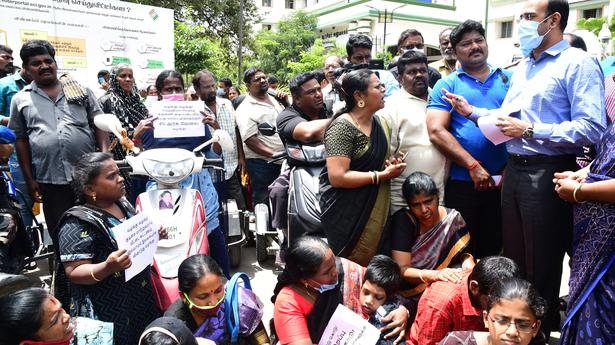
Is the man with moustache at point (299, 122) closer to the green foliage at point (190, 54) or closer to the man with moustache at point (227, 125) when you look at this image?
the man with moustache at point (227, 125)

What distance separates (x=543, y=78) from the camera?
97.2 inches

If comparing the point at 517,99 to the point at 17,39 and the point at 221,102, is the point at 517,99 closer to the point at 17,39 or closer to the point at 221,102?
the point at 221,102

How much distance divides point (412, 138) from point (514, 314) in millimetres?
1318

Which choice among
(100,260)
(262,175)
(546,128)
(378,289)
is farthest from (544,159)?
(262,175)

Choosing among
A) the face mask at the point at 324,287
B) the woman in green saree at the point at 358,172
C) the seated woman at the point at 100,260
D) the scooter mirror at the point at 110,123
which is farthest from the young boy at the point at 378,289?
the scooter mirror at the point at 110,123

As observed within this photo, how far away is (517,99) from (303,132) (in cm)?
129

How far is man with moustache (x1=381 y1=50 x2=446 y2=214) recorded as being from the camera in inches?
117

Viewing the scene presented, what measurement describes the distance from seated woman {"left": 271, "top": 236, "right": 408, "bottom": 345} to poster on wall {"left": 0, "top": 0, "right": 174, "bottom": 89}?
6.19 metres

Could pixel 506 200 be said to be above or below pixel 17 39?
below

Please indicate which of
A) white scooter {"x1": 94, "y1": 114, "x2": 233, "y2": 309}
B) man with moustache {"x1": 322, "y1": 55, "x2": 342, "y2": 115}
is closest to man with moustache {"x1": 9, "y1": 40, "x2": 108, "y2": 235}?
white scooter {"x1": 94, "y1": 114, "x2": 233, "y2": 309}

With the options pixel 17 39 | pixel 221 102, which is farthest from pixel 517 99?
pixel 17 39

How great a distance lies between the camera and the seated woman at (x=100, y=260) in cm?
227

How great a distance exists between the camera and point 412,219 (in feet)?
9.31

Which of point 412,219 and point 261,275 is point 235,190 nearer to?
point 261,275
